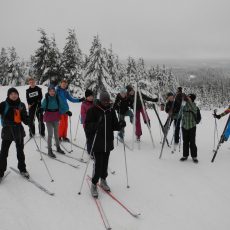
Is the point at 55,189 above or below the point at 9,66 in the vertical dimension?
below

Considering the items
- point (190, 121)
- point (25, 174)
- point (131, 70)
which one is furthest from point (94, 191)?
point (131, 70)

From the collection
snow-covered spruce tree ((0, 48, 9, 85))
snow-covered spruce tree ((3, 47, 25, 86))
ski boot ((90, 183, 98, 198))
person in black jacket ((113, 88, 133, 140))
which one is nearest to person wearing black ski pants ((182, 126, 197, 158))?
person in black jacket ((113, 88, 133, 140))

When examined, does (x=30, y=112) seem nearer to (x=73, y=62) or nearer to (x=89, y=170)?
(x=89, y=170)

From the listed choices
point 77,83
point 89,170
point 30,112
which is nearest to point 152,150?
point 89,170

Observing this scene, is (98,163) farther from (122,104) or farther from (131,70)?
(131,70)

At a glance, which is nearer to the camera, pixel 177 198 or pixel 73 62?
pixel 177 198

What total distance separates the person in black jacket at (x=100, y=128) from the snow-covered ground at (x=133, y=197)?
0.73 m

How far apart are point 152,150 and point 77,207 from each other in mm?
4526

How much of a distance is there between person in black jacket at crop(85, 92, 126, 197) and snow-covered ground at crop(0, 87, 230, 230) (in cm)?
73

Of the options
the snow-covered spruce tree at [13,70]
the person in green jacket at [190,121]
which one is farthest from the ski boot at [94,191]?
the snow-covered spruce tree at [13,70]

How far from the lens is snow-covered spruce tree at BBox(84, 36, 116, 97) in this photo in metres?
30.3

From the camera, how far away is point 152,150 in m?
9.23

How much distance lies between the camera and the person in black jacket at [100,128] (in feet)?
18.0

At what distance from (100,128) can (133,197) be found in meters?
1.79
